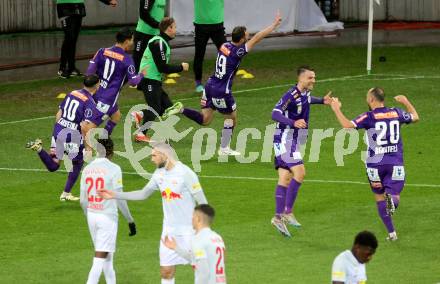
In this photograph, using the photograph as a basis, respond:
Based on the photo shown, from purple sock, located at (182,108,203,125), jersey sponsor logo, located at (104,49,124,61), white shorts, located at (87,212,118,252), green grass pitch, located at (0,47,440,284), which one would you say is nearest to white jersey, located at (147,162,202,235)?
white shorts, located at (87,212,118,252)

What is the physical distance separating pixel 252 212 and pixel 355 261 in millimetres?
7558

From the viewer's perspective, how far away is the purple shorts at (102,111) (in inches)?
886

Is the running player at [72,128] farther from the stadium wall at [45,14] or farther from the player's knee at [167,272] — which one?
the stadium wall at [45,14]

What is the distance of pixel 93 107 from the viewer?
20828mm

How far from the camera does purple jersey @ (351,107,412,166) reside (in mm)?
17828

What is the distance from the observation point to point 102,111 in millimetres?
22844

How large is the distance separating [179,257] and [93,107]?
6587 mm

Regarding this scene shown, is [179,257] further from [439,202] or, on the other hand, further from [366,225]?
[439,202]

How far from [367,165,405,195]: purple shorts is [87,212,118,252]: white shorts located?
4150 millimetres

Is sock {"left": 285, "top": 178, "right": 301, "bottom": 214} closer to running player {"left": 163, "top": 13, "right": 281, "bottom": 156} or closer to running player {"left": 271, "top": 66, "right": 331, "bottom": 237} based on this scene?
running player {"left": 271, "top": 66, "right": 331, "bottom": 237}

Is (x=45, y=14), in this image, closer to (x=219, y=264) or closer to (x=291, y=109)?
(x=291, y=109)

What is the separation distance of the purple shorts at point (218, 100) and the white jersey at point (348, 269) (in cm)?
1144

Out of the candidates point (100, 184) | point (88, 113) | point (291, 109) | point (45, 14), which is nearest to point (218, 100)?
point (88, 113)

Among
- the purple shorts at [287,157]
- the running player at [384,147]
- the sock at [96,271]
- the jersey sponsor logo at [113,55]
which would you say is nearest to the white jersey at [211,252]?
the sock at [96,271]
